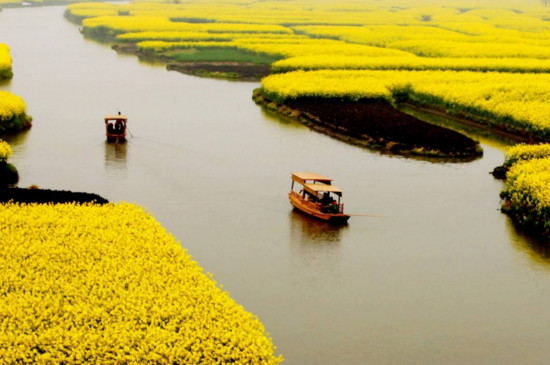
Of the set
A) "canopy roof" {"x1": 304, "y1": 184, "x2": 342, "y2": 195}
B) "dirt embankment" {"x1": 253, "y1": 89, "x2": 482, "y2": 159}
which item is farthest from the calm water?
"dirt embankment" {"x1": 253, "y1": 89, "x2": 482, "y2": 159}

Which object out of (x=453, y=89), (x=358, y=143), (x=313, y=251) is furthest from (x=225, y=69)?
(x=313, y=251)

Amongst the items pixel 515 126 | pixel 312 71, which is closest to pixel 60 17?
pixel 312 71

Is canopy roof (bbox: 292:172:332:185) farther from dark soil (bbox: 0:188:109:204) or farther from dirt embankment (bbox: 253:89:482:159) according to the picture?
dirt embankment (bbox: 253:89:482:159)

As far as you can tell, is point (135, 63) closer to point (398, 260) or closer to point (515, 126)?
point (515, 126)

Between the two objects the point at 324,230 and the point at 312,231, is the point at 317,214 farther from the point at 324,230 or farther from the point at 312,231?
the point at 312,231

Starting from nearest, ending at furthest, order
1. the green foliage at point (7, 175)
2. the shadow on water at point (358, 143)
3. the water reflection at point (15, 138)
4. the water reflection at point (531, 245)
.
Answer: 1. the water reflection at point (531, 245)
2. the green foliage at point (7, 175)
3. the shadow on water at point (358, 143)
4. the water reflection at point (15, 138)

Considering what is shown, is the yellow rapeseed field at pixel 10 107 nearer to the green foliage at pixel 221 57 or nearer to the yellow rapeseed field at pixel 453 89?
the yellow rapeseed field at pixel 453 89

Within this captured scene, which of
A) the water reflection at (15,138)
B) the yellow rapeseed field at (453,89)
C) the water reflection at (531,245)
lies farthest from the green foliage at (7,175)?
the yellow rapeseed field at (453,89)
